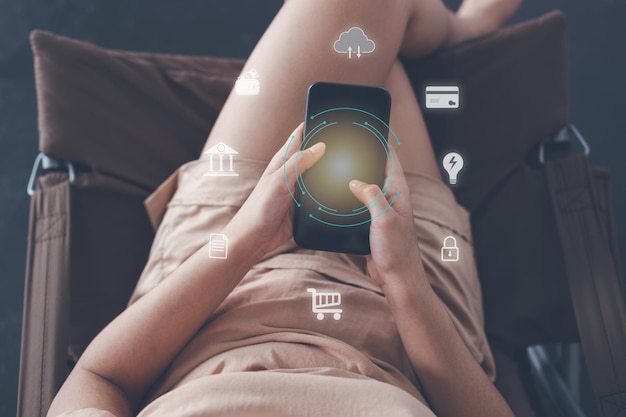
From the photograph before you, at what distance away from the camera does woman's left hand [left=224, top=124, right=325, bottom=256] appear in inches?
23.4

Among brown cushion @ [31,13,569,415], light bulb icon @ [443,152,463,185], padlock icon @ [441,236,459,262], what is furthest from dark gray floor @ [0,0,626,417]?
padlock icon @ [441,236,459,262]

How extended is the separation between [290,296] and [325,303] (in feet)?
0.12

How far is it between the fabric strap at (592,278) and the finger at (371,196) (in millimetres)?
305

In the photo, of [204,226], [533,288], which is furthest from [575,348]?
[204,226]

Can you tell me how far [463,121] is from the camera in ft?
2.81

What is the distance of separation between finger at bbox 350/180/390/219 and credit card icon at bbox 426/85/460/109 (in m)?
0.27

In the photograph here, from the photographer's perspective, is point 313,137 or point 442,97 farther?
point 442,97

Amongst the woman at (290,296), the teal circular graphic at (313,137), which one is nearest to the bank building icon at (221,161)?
the woman at (290,296)

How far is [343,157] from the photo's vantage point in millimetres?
617

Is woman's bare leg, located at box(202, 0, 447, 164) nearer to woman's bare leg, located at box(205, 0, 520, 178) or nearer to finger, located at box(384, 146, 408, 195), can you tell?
woman's bare leg, located at box(205, 0, 520, 178)

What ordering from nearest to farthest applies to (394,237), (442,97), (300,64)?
(394,237), (300,64), (442,97)

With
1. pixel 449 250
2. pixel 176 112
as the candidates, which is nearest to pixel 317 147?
pixel 449 250

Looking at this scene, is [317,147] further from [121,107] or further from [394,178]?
[121,107]

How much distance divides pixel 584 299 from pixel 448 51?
37cm
